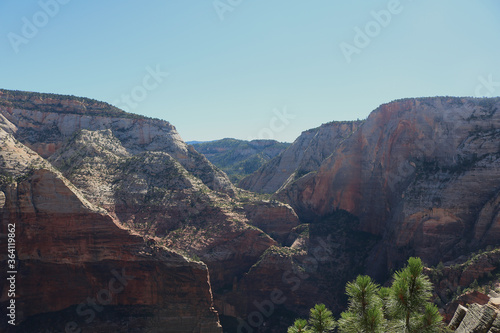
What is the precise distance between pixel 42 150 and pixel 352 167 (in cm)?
6931

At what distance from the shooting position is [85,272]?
4962 centimetres

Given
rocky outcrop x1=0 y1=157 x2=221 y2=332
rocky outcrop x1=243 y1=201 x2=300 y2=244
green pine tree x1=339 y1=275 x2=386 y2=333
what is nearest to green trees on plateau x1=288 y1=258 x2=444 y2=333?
green pine tree x1=339 y1=275 x2=386 y2=333

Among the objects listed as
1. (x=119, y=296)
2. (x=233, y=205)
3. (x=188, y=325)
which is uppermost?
(x=233, y=205)

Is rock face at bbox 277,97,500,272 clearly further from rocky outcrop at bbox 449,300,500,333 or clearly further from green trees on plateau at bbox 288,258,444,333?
green trees on plateau at bbox 288,258,444,333

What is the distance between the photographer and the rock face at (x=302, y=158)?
104125 millimetres

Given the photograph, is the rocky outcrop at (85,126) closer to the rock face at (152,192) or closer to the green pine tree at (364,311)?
the rock face at (152,192)

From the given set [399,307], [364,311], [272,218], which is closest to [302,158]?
[272,218]

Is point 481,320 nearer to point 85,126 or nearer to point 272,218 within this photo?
point 272,218

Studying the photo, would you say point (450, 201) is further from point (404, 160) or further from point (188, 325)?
point (188, 325)

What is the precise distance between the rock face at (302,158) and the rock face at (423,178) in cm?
2054

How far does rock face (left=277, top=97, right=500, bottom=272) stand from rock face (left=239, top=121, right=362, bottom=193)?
67.4 feet

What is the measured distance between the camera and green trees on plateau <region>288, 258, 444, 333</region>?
12.3 m

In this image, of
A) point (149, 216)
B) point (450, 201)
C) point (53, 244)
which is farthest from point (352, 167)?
point (53, 244)

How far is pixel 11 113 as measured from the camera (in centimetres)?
8162
